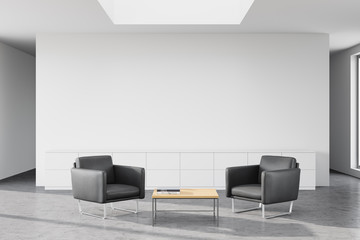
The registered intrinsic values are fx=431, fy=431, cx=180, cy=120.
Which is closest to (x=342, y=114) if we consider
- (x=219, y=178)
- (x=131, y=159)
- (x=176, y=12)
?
(x=219, y=178)

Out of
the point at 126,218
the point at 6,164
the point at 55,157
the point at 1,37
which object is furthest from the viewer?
the point at 6,164

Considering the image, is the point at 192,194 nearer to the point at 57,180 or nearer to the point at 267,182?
the point at 267,182

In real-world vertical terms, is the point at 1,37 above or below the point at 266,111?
above

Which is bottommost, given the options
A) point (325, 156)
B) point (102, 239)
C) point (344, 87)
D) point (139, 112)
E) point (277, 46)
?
point (102, 239)

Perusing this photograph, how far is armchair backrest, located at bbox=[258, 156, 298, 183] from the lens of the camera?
704cm

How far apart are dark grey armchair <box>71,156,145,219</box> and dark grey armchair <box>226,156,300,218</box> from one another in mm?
1463

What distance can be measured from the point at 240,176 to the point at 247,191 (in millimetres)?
594

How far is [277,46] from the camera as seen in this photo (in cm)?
943

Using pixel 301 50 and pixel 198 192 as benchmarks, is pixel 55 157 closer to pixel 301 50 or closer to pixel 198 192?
pixel 198 192

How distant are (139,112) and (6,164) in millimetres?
4006

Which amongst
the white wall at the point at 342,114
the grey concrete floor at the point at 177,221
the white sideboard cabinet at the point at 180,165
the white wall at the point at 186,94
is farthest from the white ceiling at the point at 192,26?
the grey concrete floor at the point at 177,221

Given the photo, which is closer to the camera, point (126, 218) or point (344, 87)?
point (126, 218)

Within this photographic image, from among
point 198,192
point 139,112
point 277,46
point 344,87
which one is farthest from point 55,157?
point 344,87

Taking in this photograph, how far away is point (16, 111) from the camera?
11.6 m
